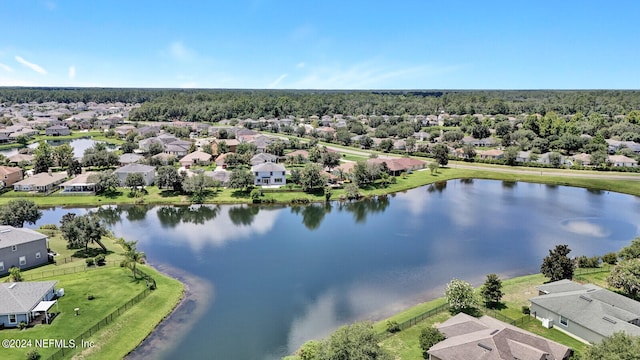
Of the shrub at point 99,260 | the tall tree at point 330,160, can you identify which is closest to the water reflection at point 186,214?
the shrub at point 99,260

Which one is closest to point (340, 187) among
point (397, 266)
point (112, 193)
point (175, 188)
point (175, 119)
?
point (175, 188)

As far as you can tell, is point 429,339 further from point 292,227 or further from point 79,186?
point 79,186

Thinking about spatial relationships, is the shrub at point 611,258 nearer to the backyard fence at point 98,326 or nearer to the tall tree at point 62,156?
the backyard fence at point 98,326

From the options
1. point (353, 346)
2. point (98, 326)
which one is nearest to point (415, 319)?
point (353, 346)

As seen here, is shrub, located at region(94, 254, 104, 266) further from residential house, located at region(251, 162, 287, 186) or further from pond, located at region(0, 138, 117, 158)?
pond, located at region(0, 138, 117, 158)

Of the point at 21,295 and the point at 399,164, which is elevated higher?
the point at 399,164

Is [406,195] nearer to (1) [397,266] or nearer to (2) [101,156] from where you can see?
(1) [397,266]
